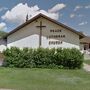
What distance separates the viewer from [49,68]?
2486cm

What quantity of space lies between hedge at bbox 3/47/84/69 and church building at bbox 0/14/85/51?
17.1 feet

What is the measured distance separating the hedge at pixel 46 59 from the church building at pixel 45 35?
5204 millimetres

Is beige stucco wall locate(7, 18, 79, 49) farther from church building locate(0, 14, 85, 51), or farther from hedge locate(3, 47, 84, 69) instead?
hedge locate(3, 47, 84, 69)

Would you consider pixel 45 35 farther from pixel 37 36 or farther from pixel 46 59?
pixel 46 59

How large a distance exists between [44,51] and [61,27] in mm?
6031

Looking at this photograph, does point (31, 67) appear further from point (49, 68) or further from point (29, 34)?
point (29, 34)

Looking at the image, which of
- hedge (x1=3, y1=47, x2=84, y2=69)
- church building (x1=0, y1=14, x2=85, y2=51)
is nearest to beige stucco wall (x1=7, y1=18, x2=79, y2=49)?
church building (x1=0, y1=14, x2=85, y2=51)

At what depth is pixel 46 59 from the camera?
25156 millimetres

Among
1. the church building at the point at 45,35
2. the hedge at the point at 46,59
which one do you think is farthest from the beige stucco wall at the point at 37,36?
the hedge at the point at 46,59

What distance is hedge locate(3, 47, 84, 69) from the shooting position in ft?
82.1

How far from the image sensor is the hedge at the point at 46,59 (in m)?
25.0

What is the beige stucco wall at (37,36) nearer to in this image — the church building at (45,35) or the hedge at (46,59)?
the church building at (45,35)

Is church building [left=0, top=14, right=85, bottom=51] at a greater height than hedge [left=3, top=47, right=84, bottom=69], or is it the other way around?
church building [left=0, top=14, right=85, bottom=51]

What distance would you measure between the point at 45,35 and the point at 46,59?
5921 mm
